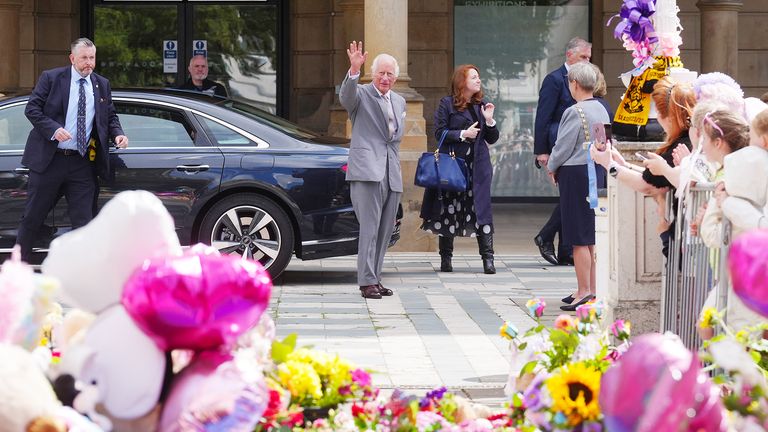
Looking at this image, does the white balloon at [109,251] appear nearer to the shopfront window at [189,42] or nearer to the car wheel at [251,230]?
the car wheel at [251,230]

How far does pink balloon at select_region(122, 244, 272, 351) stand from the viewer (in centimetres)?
297

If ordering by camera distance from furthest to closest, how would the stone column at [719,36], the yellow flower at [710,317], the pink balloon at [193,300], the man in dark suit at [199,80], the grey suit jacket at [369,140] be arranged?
the stone column at [719,36] → the man in dark suit at [199,80] → the grey suit jacket at [369,140] → the yellow flower at [710,317] → the pink balloon at [193,300]

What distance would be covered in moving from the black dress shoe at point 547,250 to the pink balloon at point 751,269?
9.82 m

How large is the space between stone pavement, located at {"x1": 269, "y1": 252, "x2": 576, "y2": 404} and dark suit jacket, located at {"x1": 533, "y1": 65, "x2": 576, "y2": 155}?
3.67 feet

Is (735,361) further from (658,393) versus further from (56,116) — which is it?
(56,116)

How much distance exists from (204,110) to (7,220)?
1.69 metres

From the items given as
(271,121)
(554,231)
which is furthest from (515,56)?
(271,121)

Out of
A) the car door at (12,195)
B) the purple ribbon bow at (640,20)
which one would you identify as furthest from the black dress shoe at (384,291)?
the purple ribbon bow at (640,20)

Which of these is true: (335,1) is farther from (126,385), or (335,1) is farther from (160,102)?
(126,385)

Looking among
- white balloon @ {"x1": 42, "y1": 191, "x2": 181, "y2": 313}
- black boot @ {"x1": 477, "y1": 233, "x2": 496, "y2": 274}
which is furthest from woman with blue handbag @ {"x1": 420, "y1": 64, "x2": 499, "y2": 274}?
white balloon @ {"x1": 42, "y1": 191, "x2": 181, "y2": 313}

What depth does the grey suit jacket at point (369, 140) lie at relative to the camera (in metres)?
10.8

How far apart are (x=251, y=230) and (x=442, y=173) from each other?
1.70 metres

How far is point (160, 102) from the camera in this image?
11.8m

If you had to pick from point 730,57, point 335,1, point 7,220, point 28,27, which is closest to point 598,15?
point 730,57
